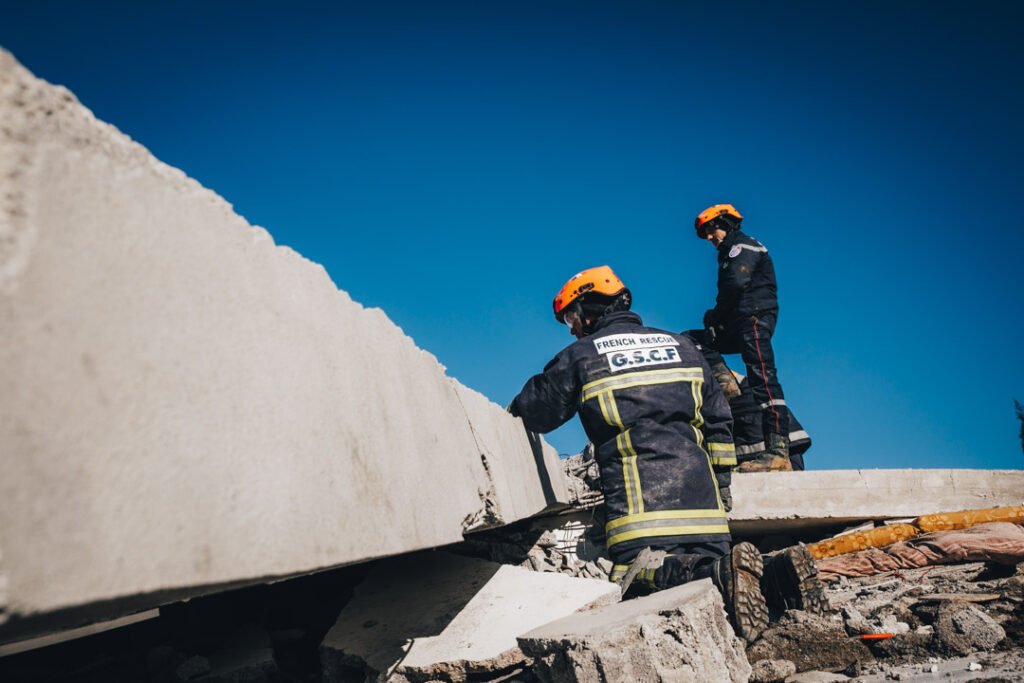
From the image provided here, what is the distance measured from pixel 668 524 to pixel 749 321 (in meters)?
2.72

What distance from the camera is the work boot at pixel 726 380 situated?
5.04 m

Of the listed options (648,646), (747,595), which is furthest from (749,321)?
(648,646)

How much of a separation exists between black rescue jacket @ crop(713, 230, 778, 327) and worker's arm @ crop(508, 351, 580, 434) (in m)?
2.40

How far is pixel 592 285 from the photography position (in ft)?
12.3

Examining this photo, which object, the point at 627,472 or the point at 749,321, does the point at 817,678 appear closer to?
the point at 627,472

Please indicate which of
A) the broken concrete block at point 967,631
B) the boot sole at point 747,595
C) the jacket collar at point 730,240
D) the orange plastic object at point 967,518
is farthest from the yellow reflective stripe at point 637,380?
the jacket collar at point 730,240

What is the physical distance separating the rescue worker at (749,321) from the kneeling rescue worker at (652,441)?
4.54 ft

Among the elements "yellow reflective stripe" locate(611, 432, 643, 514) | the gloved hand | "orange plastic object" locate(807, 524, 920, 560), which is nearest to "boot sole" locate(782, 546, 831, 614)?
"yellow reflective stripe" locate(611, 432, 643, 514)

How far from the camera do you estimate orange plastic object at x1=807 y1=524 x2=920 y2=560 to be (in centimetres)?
403

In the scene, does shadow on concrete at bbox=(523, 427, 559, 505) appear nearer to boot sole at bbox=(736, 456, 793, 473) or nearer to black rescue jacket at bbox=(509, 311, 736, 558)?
black rescue jacket at bbox=(509, 311, 736, 558)

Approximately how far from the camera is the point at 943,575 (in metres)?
3.40

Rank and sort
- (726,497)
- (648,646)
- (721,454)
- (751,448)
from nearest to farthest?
(648,646), (721,454), (726,497), (751,448)

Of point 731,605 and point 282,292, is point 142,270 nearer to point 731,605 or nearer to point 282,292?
point 282,292

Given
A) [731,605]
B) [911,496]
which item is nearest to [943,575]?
[911,496]
